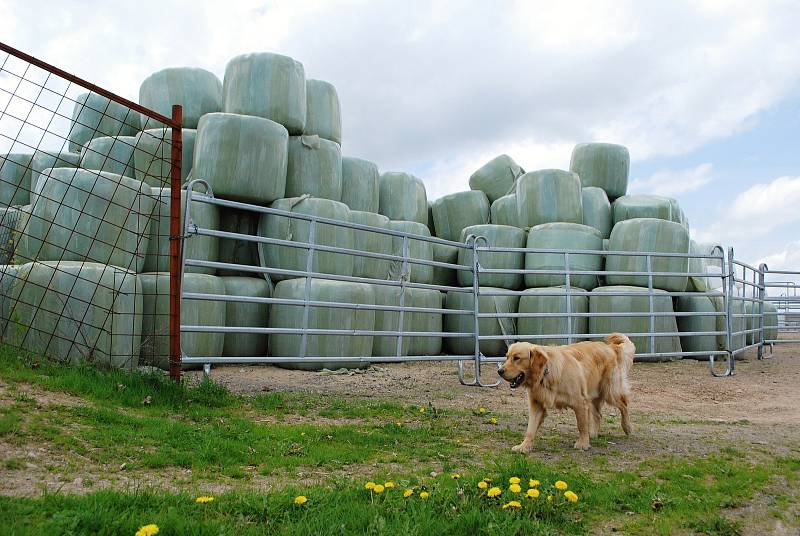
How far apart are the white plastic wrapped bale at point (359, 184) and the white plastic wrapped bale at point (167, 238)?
7.83 ft

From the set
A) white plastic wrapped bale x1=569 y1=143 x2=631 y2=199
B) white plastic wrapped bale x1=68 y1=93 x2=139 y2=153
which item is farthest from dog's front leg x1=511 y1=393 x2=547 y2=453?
white plastic wrapped bale x1=569 y1=143 x2=631 y2=199

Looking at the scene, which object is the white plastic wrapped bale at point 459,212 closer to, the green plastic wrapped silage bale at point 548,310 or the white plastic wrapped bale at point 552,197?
the white plastic wrapped bale at point 552,197

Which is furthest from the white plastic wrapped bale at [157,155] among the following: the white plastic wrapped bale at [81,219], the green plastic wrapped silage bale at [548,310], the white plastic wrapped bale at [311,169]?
the green plastic wrapped silage bale at [548,310]

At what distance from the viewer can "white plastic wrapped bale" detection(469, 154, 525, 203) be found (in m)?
11.4

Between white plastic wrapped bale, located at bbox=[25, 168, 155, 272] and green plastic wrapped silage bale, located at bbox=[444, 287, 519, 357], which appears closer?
white plastic wrapped bale, located at bbox=[25, 168, 155, 272]

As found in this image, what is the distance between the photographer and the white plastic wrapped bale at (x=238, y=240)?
288 inches

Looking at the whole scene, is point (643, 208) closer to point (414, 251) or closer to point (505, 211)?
point (505, 211)

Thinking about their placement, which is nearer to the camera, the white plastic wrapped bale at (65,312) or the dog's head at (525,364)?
the dog's head at (525,364)

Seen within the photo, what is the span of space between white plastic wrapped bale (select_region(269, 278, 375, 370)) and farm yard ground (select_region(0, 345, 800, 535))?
0.89 metres

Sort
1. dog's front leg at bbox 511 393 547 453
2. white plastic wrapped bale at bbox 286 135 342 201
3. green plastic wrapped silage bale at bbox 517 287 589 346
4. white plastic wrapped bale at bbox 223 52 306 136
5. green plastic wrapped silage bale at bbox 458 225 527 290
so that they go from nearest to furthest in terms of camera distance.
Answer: dog's front leg at bbox 511 393 547 453 < white plastic wrapped bale at bbox 223 52 306 136 < white plastic wrapped bale at bbox 286 135 342 201 < green plastic wrapped silage bale at bbox 517 287 589 346 < green plastic wrapped silage bale at bbox 458 225 527 290

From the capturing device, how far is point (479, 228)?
954cm

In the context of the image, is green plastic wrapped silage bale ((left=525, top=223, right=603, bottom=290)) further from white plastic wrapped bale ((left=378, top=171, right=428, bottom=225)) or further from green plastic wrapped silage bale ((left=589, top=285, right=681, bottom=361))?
white plastic wrapped bale ((left=378, top=171, right=428, bottom=225))

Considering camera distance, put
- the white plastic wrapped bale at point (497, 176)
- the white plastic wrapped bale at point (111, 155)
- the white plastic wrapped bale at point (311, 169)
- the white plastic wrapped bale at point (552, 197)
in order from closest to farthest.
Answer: the white plastic wrapped bale at point (111, 155) → the white plastic wrapped bale at point (311, 169) → the white plastic wrapped bale at point (552, 197) → the white plastic wrapped bale at point (497, 176)

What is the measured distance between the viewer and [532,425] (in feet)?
13.6
